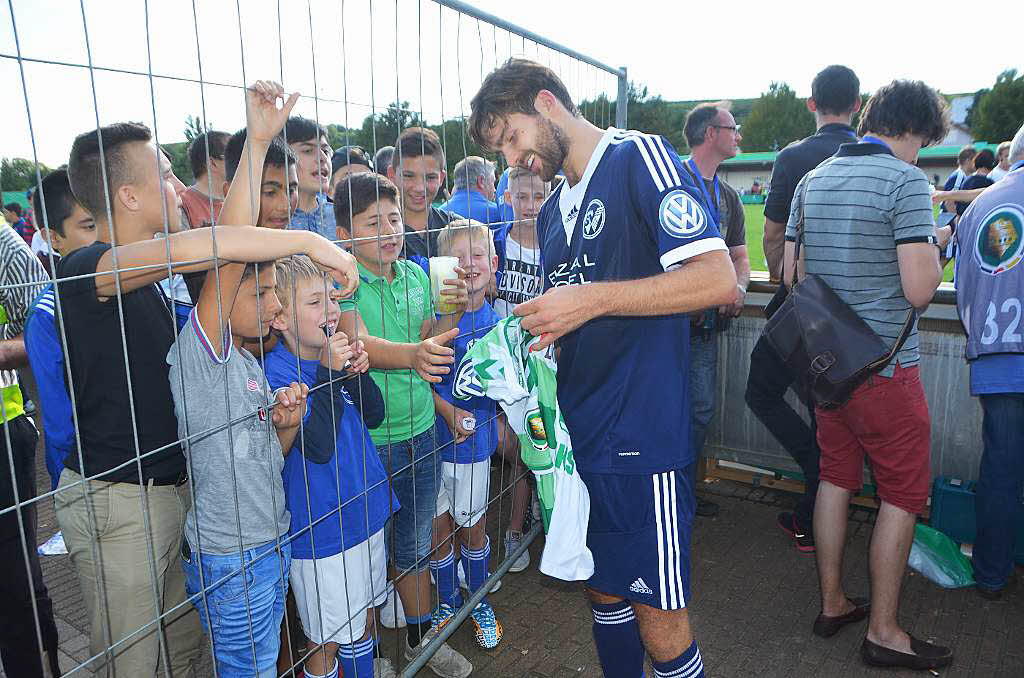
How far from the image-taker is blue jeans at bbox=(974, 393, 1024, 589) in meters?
3.07

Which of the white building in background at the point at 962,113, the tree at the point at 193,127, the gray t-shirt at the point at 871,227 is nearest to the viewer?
the tree at the point at 193,127

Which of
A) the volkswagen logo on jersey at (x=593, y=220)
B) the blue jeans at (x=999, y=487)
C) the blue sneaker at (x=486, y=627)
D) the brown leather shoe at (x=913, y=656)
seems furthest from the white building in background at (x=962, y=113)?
the volkswagen logo on jersey at (x=593, y=220)

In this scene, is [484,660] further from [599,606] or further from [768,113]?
[768,113]

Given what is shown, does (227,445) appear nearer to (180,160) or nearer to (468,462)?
(180,160)

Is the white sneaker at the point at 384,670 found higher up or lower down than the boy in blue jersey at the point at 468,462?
lower down

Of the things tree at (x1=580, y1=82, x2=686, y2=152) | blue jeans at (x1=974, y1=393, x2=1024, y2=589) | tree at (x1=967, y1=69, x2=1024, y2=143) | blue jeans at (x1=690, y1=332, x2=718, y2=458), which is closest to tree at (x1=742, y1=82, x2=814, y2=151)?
tree at (x1=580, y1=82, x2=686, y2=152)

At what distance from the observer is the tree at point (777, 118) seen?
7825 cm

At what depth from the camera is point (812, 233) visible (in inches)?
113

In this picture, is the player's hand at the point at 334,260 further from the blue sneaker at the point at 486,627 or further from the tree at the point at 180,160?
the blue sneaker at the point at 486,627

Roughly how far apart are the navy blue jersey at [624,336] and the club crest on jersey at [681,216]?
0.13 ft

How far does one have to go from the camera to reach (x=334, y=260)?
66.2 inches

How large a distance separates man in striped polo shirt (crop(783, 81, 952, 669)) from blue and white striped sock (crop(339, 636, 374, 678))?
6.45ft

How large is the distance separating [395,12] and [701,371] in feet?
9.26

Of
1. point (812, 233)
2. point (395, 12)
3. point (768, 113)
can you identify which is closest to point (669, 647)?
point (812, 233)
